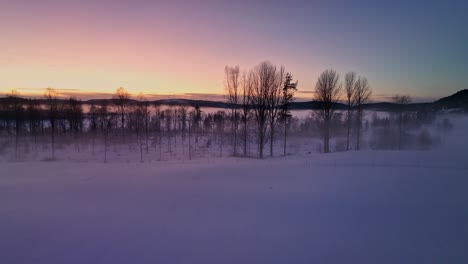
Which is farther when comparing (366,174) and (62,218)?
(366,174)

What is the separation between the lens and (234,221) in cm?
723

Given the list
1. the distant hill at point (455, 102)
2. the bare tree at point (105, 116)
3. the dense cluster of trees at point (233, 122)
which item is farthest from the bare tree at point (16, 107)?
the distant hill at point (455, 102)

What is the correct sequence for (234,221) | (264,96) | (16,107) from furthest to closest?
(16,107) → (264,96) → (234,221)

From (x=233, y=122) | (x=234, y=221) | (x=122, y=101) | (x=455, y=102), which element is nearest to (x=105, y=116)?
(x=122, y=101)

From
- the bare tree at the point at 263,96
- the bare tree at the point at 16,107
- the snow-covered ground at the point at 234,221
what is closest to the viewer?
the snow-covered ground at the point at 234,221

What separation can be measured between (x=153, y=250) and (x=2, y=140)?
154 feet

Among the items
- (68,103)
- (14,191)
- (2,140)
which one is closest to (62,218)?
(14,191)

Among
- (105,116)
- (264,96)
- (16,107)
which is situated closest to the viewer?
(264,96)

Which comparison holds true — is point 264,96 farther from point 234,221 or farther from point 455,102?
point 455,102

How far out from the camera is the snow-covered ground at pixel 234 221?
5.50 m

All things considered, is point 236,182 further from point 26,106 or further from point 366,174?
point 26,106

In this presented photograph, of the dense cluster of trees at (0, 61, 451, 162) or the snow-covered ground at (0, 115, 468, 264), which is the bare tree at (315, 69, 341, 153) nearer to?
the dense cluster of trees at (0, 61, 451, 162)

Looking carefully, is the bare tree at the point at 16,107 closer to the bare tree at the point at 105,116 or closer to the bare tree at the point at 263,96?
the bare tree at the point at 105,116

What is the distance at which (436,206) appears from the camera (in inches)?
353
